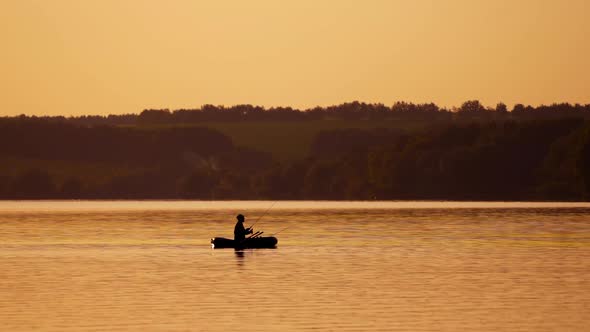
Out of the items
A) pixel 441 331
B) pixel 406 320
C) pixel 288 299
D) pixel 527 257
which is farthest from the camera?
pixel 527 257

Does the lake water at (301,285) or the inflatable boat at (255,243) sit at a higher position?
the inflatable boat at (255,243)

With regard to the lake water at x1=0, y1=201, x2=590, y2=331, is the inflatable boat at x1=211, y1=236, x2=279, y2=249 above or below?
above

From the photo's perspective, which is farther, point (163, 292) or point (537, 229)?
point (537, 229)

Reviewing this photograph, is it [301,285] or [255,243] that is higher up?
[255,243]

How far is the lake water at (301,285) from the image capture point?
36.0 metres

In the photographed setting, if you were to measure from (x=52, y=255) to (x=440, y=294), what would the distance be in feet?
A: 101

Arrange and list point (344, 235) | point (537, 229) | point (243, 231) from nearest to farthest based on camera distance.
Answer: point (243, 231), point (344, 235), point (537, 229)

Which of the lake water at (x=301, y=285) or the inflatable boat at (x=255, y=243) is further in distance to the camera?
the inflatable boat at (x=255, y=243)

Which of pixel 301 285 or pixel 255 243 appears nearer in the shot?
pixel 301 285

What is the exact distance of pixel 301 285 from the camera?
47.4 meters

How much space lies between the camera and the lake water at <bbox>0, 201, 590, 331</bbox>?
36.0 metres

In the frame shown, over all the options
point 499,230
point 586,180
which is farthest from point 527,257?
point 586,180

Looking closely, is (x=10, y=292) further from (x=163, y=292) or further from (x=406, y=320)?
(x=406, y=320)

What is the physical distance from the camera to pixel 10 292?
45.3 meters
